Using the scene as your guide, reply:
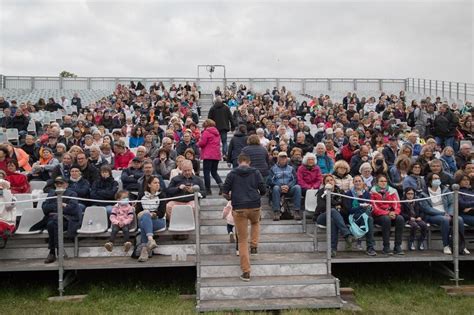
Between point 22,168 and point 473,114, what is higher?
point 473,114

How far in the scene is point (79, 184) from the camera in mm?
9992

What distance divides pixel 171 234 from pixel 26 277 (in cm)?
279

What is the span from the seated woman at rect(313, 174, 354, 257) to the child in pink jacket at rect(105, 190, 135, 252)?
331cm

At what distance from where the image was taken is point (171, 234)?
950cm

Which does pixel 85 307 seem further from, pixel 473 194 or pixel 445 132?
pixel 445 132

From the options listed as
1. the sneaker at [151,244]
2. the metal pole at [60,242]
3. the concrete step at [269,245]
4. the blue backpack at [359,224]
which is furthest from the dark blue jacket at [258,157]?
the metal pole at [60,242]

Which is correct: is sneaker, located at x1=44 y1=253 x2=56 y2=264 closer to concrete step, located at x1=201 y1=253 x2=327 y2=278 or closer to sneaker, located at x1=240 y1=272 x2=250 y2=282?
concrete step, located at x1=201 y1=253 x2=327 y2=278

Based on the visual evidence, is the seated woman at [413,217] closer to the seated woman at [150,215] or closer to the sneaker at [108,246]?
the seated woman at [150,215]

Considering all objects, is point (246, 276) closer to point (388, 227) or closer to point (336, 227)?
point (336, 227)

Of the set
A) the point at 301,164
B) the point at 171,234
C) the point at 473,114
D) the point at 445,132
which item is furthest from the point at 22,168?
the point at 473,114

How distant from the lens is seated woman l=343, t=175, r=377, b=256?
9.31 meters

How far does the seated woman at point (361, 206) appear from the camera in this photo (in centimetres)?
931

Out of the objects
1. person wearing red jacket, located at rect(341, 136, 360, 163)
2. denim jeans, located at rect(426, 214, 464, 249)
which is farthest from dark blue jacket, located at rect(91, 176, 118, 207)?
denim jeans, located at rect(426, 214, 464, 249)

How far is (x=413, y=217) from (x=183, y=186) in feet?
13.8
